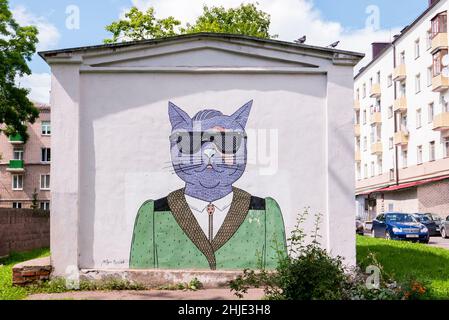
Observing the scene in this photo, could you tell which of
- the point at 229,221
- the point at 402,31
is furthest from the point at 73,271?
the point at 402,31

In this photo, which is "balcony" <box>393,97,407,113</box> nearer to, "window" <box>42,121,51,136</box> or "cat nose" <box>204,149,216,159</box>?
"window" <box>42,121,51,136</box>

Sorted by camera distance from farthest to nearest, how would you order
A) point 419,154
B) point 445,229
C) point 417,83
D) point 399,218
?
point 417,83 < point 419,154 < point 445,229 < point 399,218

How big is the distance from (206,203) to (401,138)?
37.3 m

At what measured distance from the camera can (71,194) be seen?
9.86 meters

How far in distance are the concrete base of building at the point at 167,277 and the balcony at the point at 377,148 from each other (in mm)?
43207

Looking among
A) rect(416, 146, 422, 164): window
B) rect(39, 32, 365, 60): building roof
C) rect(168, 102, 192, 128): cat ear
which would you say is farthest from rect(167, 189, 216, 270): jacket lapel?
rect(416, 146, 422, 164): window

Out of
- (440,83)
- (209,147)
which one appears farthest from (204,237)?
(440,83)

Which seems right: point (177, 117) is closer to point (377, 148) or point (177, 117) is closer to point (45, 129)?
point (377, 148)

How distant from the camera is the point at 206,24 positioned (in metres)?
31.9

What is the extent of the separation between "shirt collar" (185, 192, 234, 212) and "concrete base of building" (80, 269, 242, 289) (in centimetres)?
113

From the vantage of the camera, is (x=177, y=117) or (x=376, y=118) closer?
(x=177, y=117)

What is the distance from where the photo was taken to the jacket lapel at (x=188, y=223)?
9.88 metres

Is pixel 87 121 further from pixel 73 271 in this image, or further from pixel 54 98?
pixel 73 271

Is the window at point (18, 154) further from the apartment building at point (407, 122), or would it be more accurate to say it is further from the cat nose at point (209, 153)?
the cat nose at point (209, 153)
